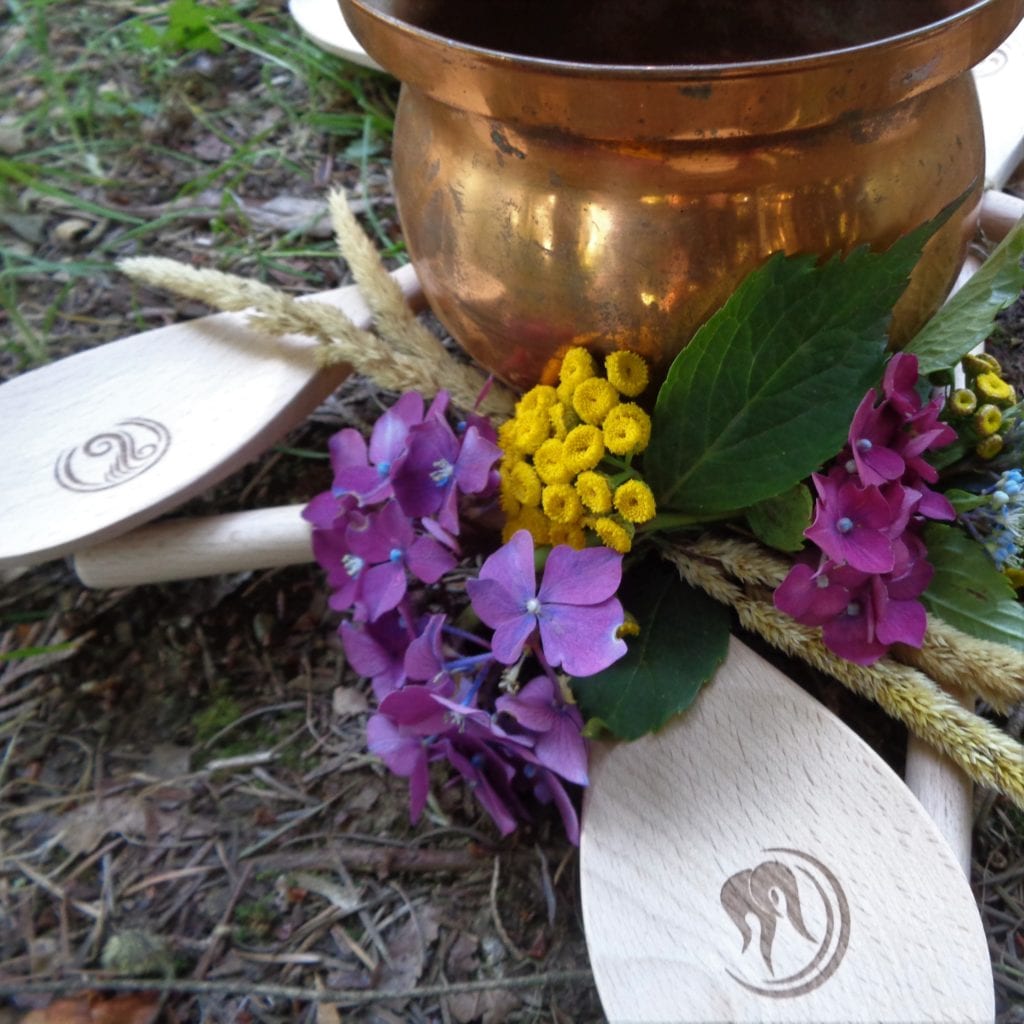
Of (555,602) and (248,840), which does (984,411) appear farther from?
(248,840)

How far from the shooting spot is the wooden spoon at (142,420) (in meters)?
0.67

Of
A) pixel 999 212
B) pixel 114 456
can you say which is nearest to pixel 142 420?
pixel 114 456

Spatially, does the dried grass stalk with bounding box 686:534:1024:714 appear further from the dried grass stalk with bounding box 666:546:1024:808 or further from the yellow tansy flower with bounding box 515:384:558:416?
the yellow tansy flower with bounding box 515:384:558:416

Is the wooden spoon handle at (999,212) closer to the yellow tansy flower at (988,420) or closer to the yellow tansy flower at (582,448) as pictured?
the yellow tansy flower at (988,420)

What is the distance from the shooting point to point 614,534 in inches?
20.1

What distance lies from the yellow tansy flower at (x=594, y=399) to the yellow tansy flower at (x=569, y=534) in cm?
6

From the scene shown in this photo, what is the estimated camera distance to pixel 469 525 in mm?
591

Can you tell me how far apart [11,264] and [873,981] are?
0.97 m

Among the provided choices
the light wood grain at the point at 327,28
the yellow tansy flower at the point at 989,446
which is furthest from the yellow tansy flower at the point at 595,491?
the light wood grain at the point at 327,28

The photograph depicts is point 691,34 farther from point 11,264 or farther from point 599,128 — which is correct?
point 11,264

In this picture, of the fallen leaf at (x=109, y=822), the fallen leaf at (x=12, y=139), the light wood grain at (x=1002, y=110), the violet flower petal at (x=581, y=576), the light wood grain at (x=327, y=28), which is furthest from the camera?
the fallen leaf at (x=12, y=139)

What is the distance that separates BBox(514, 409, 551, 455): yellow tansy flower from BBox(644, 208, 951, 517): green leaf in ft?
0.20

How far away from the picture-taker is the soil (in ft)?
1.78

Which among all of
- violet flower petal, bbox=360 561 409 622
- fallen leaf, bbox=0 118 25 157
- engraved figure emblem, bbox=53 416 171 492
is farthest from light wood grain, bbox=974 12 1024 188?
fallen leaf, bbox=0 118 25 157
